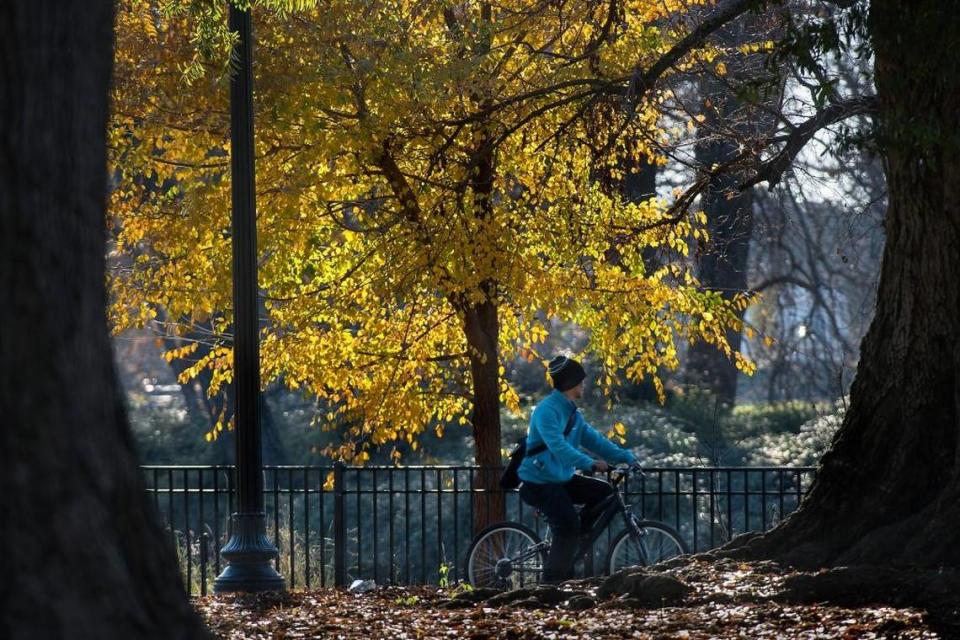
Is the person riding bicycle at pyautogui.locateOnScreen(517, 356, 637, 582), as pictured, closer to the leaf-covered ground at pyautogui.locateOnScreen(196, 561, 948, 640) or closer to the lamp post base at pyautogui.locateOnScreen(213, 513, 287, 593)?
the leaf-covered ground at pyautogui.locateOnScreen(196, 561, 948, 640)

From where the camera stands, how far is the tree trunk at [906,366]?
7133 mm

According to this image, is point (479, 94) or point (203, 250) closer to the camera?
point (479, 94)

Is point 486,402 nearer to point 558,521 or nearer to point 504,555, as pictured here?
point 504,555

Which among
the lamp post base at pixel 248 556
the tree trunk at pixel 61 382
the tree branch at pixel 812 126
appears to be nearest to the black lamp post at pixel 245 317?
the lamp post base at pixel 248 556

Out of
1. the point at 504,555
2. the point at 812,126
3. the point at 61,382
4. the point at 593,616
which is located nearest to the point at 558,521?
the point at 504,555

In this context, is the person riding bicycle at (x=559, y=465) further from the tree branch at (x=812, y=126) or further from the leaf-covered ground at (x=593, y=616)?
the tree branch at (x=812, y=126)

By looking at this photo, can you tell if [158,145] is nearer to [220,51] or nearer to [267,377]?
[220,51]

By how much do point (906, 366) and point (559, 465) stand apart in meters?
2.70

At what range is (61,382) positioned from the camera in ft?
12.6

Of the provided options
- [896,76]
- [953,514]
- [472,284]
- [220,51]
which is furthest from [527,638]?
[220,51]

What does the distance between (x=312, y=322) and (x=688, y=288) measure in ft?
11.1

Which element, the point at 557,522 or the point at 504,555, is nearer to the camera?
the point at 557,522

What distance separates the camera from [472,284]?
10969 mm

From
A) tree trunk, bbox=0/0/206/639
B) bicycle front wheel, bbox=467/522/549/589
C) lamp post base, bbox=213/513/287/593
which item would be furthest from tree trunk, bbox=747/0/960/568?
tree trunk, bbox=0/0/206/639
